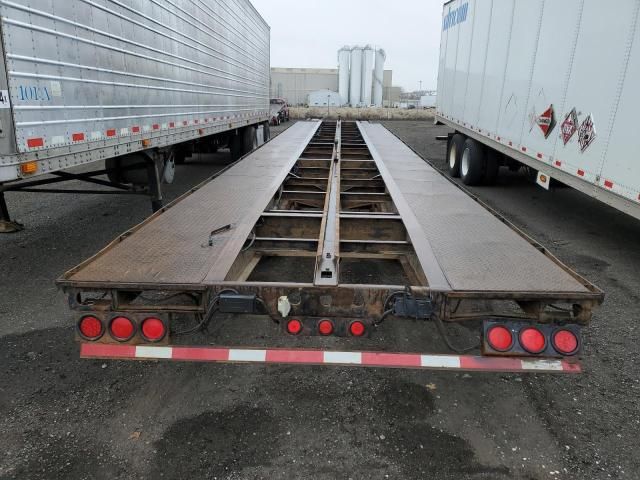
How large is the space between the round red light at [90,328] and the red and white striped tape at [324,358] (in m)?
0.06

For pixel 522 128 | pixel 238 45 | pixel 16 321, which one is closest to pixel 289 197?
pixel 16 321

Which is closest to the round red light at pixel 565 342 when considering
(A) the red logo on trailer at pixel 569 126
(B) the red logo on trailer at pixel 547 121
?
(A) the red logo on trailer at pixel 569 126

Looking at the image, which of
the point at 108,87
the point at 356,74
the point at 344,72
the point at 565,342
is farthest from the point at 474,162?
the point at 344,72

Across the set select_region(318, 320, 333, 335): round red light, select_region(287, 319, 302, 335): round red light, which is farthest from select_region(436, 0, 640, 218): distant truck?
select_region(287, 319, 302, 335): round red light

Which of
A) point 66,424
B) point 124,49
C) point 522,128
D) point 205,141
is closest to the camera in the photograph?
point 66,424

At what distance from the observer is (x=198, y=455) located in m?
2.68

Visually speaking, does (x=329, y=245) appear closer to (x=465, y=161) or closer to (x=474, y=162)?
(x=474, y=162)

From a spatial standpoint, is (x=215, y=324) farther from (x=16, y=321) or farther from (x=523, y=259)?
(x=523, y=259)

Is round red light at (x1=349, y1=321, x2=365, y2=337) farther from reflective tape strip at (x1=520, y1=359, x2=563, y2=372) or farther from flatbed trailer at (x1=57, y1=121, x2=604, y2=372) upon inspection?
reflective tape strip at (x1=520, y1=359, x2=563, y2=372)

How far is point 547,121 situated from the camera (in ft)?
22.9

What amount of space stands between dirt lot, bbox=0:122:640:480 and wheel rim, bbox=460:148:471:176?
7065mm

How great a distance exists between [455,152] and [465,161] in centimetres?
94

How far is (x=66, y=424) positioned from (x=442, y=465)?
2.35m

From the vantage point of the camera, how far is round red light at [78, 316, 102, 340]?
267 cm
